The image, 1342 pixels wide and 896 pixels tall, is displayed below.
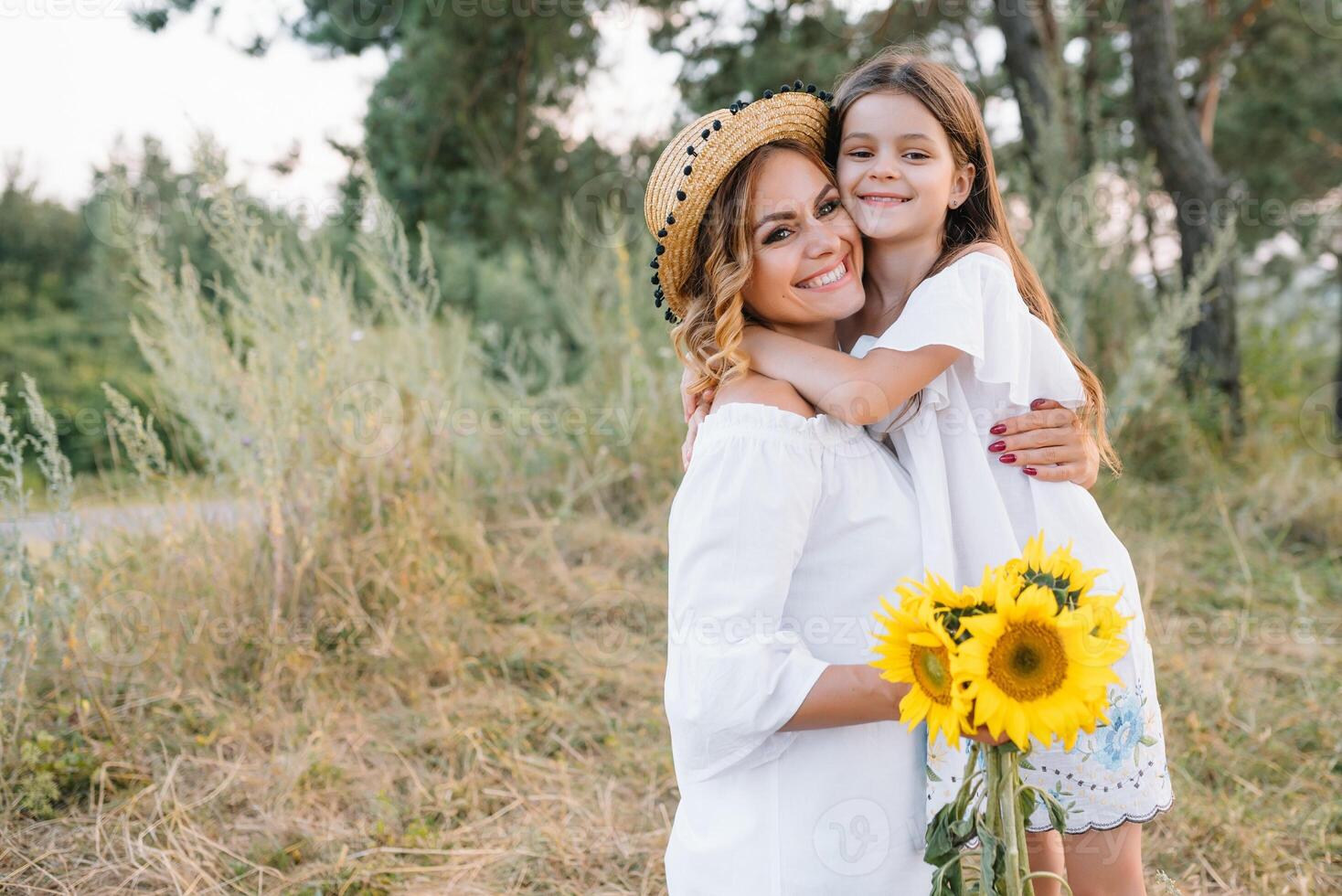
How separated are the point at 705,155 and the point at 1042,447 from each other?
788mm

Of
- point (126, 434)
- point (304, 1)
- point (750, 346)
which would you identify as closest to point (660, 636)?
point (126, 434)

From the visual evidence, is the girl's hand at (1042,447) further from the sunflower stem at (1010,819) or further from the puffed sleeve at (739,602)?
the sunflower stem at (1010,819)

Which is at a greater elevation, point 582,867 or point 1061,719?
point 1061,719

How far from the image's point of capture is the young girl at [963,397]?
5.25 ft

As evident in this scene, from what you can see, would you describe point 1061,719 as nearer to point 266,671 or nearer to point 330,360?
point 266,671

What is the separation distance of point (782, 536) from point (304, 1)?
6805 millimetres

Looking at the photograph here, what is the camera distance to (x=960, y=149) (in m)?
1.93

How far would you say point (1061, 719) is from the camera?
1.08 m

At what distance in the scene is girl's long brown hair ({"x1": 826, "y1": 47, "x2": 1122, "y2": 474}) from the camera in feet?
6.12

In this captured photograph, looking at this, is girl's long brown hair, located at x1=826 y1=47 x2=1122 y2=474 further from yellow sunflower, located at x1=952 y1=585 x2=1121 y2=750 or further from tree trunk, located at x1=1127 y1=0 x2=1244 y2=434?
tree trunk, located at x1=1127 y1=0 x2=1244 y2=434
